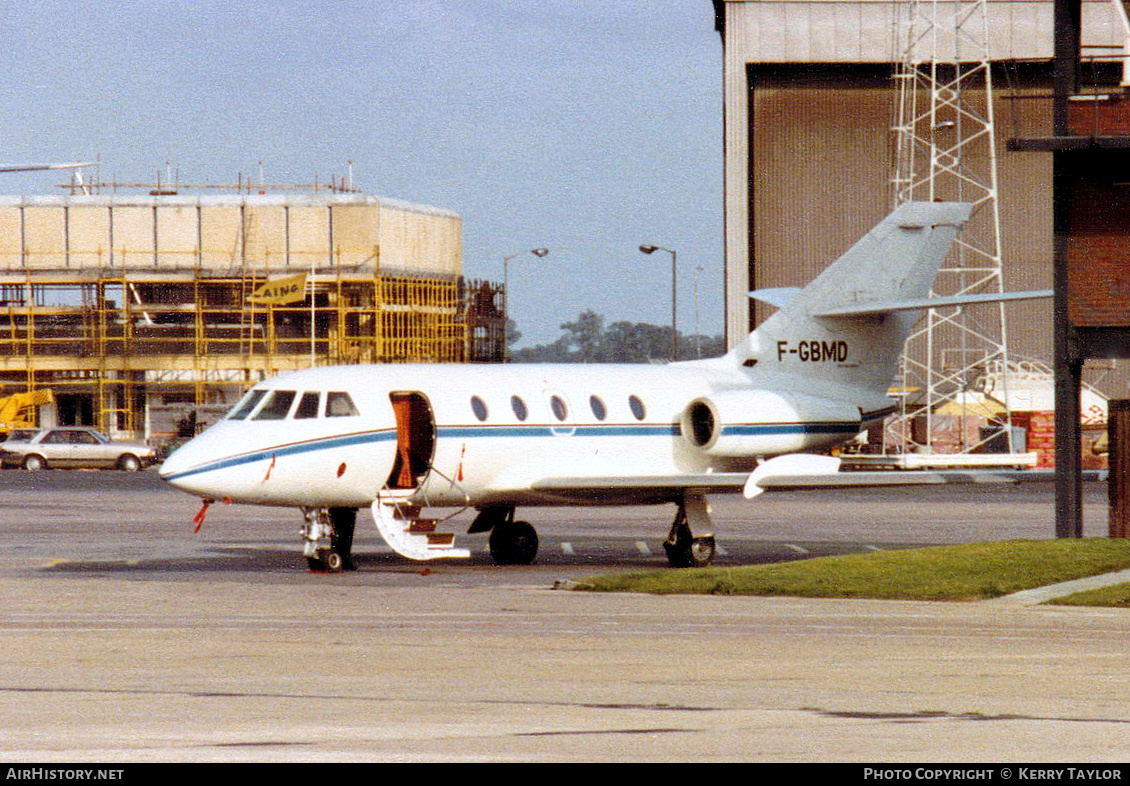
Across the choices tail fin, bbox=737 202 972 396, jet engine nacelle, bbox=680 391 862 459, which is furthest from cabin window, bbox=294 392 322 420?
tail fin, bbox=737 202 972 396

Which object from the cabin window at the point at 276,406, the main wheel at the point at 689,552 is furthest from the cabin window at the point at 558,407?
the cabin window at the point at 276,406

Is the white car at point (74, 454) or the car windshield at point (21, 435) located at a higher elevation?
the car windshield at point (21, 435)

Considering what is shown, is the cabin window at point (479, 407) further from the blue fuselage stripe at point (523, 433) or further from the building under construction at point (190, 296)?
the building under construction at point (190, 296)

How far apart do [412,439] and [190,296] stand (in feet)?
228

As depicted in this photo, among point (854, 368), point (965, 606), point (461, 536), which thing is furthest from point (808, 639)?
point (461, 536)

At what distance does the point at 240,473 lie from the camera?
81.1 feet

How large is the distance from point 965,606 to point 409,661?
7.47 meters

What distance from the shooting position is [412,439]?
27.6 meters

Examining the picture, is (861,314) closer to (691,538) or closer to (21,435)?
(691,538)

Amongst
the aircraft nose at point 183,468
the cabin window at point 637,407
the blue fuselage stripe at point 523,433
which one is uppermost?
the cabin window at point 637,407

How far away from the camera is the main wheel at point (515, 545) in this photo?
28.4 meters

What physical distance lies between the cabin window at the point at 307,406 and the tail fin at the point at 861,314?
26.8ft

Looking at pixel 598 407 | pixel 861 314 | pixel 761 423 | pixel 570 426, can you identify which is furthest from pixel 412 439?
pixel 861 314
